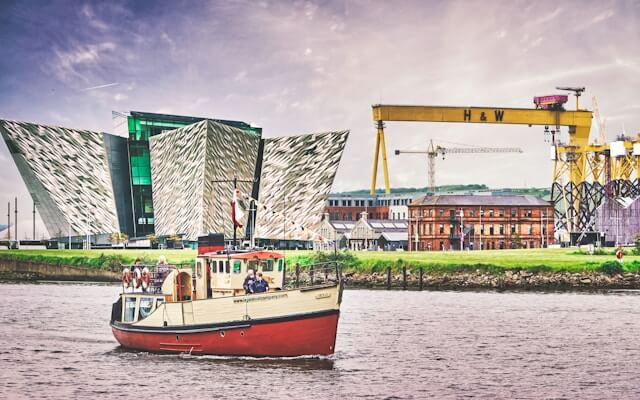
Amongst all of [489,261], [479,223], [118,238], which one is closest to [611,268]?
[489,261]

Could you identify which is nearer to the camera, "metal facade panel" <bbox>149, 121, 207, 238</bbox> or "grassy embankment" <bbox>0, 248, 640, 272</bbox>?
"grassy embankment" <bbox>0, 248, 640, 272</bbox>

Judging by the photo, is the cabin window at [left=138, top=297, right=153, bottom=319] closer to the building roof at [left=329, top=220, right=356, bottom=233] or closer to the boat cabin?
the boat cabin

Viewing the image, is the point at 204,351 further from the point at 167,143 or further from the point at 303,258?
the point at 167,143

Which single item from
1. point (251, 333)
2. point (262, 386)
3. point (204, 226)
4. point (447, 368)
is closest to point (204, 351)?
point (251, 333)

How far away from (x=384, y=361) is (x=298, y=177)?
9818cm

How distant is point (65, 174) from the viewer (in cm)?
13812

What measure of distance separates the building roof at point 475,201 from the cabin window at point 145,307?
94.3 meters

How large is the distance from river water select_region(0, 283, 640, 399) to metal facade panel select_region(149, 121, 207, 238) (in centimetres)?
6705

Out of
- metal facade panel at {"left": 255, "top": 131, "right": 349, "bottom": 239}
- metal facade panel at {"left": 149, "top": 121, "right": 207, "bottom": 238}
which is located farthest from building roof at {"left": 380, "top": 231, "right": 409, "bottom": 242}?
metal facade panel at {"left": 149, "top": 121, "right": 207, "bottom": 238}

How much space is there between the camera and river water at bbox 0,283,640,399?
35.0 m

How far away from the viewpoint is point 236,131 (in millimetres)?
Result: 135875

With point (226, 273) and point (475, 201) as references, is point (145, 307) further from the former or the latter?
point (475, 201)

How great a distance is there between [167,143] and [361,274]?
5621 centimetres

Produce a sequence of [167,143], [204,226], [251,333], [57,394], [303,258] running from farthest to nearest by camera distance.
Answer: [167,143] < [204,226] < [303,258] < [251,333] < [57,394]
